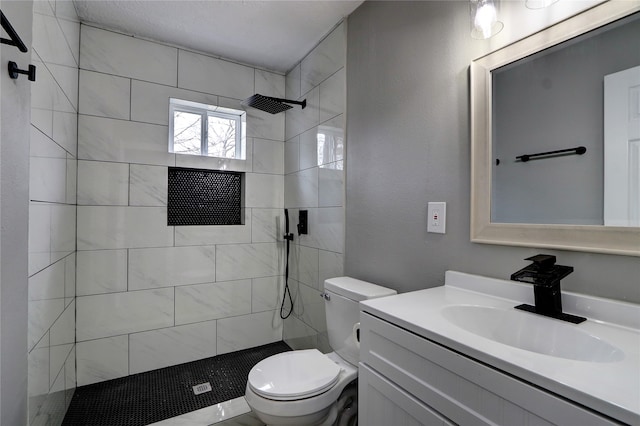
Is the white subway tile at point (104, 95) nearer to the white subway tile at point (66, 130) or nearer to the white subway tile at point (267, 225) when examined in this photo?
the white subway tile at point (66, 130)

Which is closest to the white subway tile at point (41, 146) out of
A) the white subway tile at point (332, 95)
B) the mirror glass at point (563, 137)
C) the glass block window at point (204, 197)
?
the glass block window at point (204, 197)

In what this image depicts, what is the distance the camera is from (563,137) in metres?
1.00

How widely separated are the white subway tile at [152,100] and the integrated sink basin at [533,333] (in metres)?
2.29

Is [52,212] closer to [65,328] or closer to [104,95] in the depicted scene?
[65,328]

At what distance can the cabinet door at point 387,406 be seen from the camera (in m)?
0.81

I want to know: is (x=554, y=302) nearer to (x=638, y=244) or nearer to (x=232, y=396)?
(x=638, y=244)

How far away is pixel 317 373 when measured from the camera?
1391mm

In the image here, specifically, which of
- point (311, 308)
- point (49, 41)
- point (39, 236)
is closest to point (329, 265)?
point (311, 308)

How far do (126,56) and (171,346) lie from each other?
7.04 feet

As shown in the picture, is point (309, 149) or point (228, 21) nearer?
point (228, 21)

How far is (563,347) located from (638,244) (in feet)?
1.12

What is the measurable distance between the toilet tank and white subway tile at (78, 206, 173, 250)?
1374 millimetres

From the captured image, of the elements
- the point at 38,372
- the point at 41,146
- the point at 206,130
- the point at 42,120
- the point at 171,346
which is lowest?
the point at 171,346

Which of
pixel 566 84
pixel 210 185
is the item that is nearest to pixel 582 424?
pixel 566 84
